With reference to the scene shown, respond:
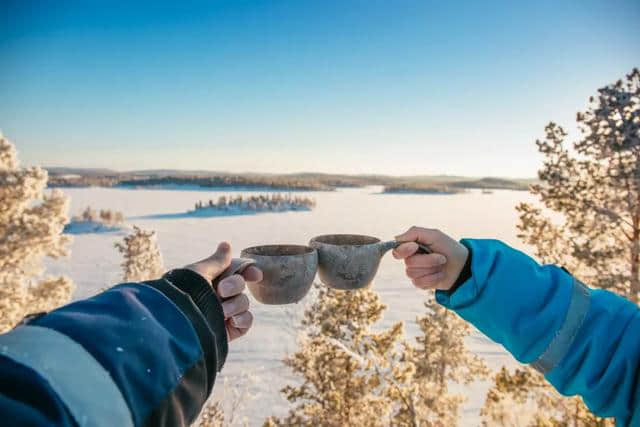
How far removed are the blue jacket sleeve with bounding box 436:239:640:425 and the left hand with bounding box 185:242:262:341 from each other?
1.00 meters

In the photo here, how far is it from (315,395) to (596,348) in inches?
208

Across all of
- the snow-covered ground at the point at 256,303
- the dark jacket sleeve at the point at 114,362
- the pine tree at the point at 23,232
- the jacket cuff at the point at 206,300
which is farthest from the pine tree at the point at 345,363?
the dark jacket sleeve at the point at 114,362

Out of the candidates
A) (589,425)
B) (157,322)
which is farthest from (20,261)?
(589,425)

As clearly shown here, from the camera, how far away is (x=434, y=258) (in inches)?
69.2

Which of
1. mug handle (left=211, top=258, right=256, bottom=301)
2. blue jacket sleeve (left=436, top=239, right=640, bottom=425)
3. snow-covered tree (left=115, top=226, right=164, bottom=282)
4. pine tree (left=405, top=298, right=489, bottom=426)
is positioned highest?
mug handle (left=211, top=258, right=256, bottom=301)

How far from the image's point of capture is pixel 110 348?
28.6 inches

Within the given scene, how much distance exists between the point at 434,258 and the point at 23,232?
5904 mm

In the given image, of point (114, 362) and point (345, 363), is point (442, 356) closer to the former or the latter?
point (345, 363)

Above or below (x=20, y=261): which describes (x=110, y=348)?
above

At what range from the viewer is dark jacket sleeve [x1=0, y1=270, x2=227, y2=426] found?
0.61 meters

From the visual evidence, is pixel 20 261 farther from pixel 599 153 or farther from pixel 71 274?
pixel 599 153

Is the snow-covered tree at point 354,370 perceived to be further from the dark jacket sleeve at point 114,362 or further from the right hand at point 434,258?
the dark jacket sleeve at point 114,362

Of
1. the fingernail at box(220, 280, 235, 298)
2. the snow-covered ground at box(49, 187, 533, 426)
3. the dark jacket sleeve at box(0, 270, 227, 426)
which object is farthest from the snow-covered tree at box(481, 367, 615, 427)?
the dark jacket sleeve at box(0, 270, 227, 426)

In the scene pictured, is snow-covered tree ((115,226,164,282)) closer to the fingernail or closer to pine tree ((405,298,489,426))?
pine tree ((405,298,489,426))
